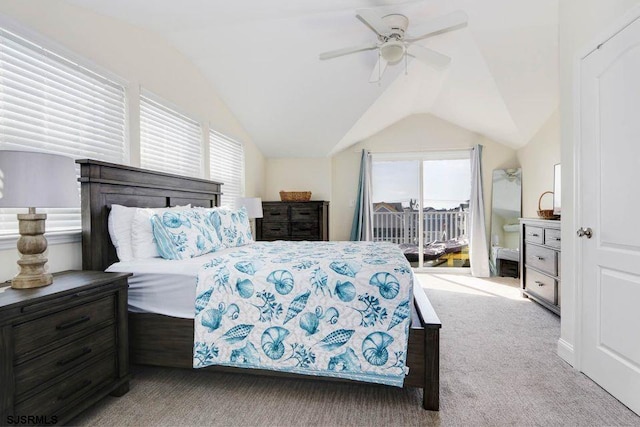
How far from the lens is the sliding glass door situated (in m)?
5.83

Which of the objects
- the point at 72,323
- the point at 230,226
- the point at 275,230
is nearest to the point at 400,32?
the point at 230,226

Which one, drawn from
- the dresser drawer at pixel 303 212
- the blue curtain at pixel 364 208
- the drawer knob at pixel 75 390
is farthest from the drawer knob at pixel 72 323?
the blue curtain at pixel 364 208

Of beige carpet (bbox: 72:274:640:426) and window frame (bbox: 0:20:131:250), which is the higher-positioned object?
window frame (bbox: 0:20:131:250)

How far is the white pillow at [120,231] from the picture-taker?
2338 mm

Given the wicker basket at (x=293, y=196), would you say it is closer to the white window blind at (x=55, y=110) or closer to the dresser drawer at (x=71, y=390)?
the white window blind at (x=55, y=110)

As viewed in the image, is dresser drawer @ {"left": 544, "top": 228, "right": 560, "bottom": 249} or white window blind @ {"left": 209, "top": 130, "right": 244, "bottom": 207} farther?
white window blind @ {"left": 209, "top": 130, "right": 244, "bottom": 207}

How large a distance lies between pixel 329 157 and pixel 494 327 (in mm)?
3698

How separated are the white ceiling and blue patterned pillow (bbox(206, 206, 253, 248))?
5.40ft

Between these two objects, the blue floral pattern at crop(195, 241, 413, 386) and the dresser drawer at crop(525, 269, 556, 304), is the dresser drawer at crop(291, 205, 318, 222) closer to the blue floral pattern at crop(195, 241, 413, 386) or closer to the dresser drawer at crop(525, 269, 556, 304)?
the dresser drawer at crop(525, 269, 556, 304)

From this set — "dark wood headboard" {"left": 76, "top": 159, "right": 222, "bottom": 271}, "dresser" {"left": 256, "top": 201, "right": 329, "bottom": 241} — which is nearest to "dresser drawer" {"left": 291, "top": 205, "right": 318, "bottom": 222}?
"dresser" {"left": 256, "top": 201, "right": 329, "bottom": 241}

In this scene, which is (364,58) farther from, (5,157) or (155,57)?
(5,157)

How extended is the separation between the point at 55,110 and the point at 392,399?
2.74 meters

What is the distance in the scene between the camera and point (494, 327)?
3094 millimetres

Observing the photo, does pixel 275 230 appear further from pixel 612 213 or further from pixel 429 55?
pixel 612 213
